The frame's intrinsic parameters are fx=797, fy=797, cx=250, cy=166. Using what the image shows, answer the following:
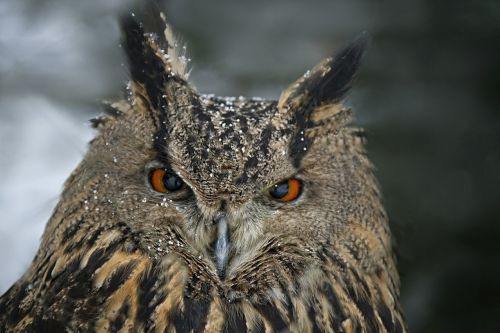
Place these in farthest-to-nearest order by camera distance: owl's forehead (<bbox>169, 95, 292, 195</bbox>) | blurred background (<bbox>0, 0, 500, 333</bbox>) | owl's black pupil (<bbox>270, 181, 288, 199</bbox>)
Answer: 1. blurred background (<bbox>0, 0, 500, 333</bbox>)
2. owl's black pupil (<bbox>270, 181, 288, 199</bbox>)
3. owl's forehead (<bbox>169, 95, 292, 195</bbox>)

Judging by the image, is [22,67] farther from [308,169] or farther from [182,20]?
[308,169]

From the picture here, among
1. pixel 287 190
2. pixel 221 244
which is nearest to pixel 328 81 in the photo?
pixel 287 190

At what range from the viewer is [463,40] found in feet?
11.0

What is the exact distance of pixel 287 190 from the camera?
197 centimetres

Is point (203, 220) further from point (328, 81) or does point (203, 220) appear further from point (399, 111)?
point (399, 111)

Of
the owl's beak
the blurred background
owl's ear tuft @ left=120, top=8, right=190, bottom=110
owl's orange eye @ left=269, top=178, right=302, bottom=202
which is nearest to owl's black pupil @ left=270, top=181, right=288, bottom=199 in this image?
owl's orange eye @ left=269, top=178, right=302, bottom=202

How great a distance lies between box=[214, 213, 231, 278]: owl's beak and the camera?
6.11 feet

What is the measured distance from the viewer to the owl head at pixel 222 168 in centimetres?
187

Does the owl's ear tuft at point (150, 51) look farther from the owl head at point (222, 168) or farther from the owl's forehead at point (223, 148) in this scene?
the owl's forehead at point (223, 148)

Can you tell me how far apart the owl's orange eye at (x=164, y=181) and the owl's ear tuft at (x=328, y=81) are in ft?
1.07

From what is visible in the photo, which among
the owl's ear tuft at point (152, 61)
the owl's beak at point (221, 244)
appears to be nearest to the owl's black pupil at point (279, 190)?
the owl's beak at point (221, 244)

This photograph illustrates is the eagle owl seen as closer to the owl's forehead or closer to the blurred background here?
the owl's forehead

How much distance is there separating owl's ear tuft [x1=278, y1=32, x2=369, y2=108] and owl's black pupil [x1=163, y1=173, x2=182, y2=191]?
12.8 inches

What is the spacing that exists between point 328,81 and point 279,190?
13.6 inches
